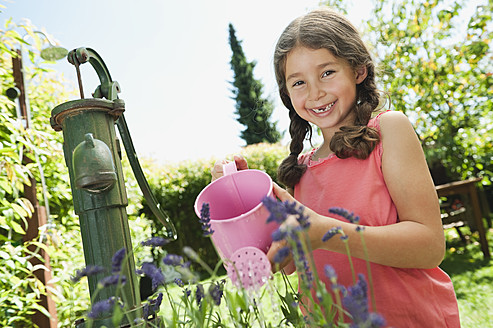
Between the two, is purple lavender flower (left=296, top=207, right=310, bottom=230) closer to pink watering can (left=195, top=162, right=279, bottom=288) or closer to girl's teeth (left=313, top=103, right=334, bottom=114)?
pink watering can (left=195, top=162, right=279, bottom=288)

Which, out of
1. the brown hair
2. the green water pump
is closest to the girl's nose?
the brown hair

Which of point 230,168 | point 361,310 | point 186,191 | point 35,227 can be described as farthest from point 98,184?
point 186,191

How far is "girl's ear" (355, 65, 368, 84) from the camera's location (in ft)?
4.93

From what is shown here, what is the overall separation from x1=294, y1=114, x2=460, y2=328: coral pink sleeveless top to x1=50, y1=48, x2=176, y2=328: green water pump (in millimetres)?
601

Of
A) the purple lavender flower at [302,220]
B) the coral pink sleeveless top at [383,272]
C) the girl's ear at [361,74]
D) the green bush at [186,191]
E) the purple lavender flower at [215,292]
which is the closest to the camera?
the purple lavender flower at [302,220]

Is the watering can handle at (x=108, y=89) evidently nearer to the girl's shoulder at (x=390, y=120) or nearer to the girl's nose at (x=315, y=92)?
the girl's nose at (x=315, y=92)

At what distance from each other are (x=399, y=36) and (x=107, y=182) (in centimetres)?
603

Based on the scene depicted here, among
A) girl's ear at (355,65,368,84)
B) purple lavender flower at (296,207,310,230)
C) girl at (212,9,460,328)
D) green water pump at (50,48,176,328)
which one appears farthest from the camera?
girl's ear at (355,65,368,84)

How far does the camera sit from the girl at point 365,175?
108 centimetres

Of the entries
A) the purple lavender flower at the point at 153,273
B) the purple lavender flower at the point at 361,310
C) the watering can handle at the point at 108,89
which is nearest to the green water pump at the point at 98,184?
the watering can handle at the point at 108,89

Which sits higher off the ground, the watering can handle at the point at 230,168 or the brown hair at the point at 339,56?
the brown hair at the point at 339,56

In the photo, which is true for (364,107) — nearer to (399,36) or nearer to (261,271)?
(261,271)

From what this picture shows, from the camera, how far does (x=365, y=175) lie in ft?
4.26

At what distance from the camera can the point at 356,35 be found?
5.01 feet
